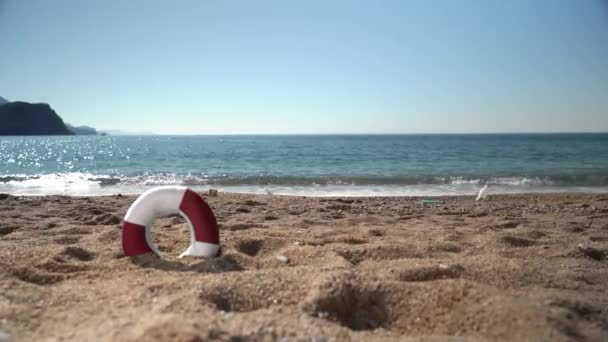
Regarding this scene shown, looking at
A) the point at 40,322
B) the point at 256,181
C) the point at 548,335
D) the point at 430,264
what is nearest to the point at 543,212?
the point at 430,264

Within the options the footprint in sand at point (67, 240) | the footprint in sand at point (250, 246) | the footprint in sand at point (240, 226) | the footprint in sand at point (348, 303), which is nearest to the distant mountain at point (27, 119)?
the footprint in sand at point (67, 240)

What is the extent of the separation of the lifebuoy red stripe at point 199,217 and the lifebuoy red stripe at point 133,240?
0.42 m

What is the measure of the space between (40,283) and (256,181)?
10.6m

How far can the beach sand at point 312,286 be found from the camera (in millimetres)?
1892

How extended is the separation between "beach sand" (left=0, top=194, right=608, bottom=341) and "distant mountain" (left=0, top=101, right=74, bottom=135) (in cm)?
11686

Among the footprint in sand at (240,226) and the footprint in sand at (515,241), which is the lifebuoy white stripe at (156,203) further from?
the footprint in sand at (515,241)

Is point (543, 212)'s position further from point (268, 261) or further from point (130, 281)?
point (130, 281)

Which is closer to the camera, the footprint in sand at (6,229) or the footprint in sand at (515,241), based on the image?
the footprint in sand at (515,241)

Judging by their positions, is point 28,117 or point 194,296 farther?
point 28,117

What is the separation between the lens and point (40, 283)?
2576mm

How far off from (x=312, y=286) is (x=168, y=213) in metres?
1.45

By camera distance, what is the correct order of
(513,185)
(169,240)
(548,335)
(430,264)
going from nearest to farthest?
1. (548,335)
2. (430,264)
3. (169,240)
4. (513,185)

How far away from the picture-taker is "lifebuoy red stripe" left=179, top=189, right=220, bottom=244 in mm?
3061

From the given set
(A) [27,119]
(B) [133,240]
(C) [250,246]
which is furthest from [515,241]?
(A) [27,119]
